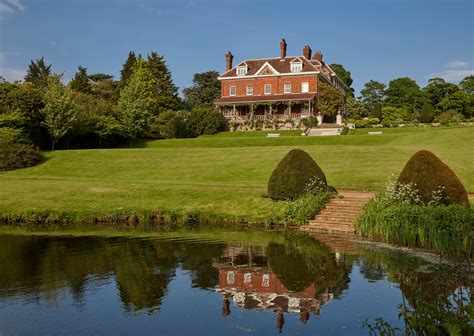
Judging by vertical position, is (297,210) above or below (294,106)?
below

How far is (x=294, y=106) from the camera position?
6297cm

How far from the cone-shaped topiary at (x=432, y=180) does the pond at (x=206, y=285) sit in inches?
145

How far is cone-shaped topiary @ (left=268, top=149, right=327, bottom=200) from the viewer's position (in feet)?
69.6

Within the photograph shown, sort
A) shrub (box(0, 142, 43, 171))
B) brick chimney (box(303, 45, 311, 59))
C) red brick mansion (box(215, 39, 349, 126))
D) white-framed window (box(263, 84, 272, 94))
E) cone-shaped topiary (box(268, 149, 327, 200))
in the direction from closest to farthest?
1. cone-shaped topiary (box(268, 149, 327, 200))
2. shrub (box(0, 142, 43, 171))
3. red brick mansion (box(215, 39, 349, 126))
4. white-framed window (box(263, 84, 272, 94))
5. brick chimney (box(303, 45, 311, 59))

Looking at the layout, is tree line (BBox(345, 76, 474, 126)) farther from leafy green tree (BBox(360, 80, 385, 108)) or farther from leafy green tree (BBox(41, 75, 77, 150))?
leafy green tree (BBox(41, 75, 77, 150))

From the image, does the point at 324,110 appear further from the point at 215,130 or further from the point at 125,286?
the point at 125,286

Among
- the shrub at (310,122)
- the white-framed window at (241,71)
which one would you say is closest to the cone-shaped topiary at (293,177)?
Result: the shrub at (310,122)

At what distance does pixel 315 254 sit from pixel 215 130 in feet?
143

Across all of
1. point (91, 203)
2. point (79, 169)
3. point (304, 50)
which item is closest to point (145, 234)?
point (91, 203)

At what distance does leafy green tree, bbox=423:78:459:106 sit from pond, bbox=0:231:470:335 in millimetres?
87596

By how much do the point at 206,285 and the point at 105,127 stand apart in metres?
41.1

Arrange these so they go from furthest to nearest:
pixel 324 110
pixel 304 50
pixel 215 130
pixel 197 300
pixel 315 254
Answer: pixel 304 50, pixel 324 110, pixel 215 130, pixel 315 254, pixel 197 300

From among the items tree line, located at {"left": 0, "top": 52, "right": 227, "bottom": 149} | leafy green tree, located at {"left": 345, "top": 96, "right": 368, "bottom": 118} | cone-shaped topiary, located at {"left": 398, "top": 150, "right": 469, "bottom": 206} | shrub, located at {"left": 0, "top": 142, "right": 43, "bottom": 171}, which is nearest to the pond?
cone-shaped topiary, located at {"left": 398, "top": 150, "right": 469, "bottom": 206}

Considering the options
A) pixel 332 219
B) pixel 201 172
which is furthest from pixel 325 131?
pixel 332 219
